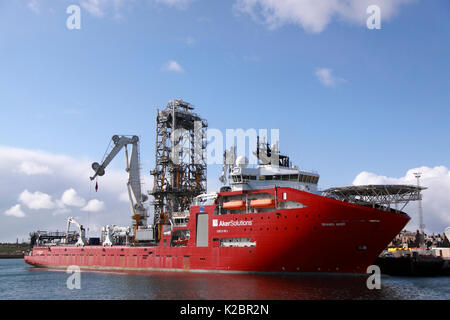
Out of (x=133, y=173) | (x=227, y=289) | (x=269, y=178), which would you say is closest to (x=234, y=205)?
(x=269, y=178)

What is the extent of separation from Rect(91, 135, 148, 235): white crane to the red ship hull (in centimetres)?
1197

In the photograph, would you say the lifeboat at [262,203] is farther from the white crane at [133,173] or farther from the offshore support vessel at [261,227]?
the white crane at [133,173]

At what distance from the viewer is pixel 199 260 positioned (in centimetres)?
3584

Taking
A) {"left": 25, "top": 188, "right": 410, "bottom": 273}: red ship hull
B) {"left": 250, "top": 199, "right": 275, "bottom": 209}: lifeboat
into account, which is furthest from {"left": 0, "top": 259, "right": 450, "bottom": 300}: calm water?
{"left": 250, "top": 199, "right": 275, "bottom": 209}: lifeboat

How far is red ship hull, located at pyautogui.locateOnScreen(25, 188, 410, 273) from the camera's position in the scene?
29406mm

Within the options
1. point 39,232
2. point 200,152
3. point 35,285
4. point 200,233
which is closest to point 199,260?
point 200,233

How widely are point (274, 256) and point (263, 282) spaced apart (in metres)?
3.54

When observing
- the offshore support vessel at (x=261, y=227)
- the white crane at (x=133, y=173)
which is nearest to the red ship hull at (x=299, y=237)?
the offshore support vessel at (x=261, y=227)

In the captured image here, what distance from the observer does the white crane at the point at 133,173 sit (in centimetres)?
4684

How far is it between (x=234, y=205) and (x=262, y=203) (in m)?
2.83

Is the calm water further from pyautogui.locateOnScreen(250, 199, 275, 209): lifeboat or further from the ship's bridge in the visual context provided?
the ship's bridge

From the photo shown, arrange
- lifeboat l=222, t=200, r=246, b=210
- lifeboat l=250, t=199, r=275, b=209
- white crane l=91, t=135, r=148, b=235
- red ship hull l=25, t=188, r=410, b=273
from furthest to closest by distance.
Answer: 1. white crane l=91, t=135, r=148, b=235
2. lifeboat l=222, t=200, r=246, b=210
3. lifeboat l=250, t=199, r=275, b=209
4. red ship hull l=25, t=188, r=410, b=273

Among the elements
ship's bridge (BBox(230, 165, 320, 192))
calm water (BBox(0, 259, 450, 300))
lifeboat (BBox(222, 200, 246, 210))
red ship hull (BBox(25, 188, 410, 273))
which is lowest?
calm water (BBox(0, 259, 450, 300))

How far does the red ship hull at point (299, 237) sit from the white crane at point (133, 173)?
12.0m
